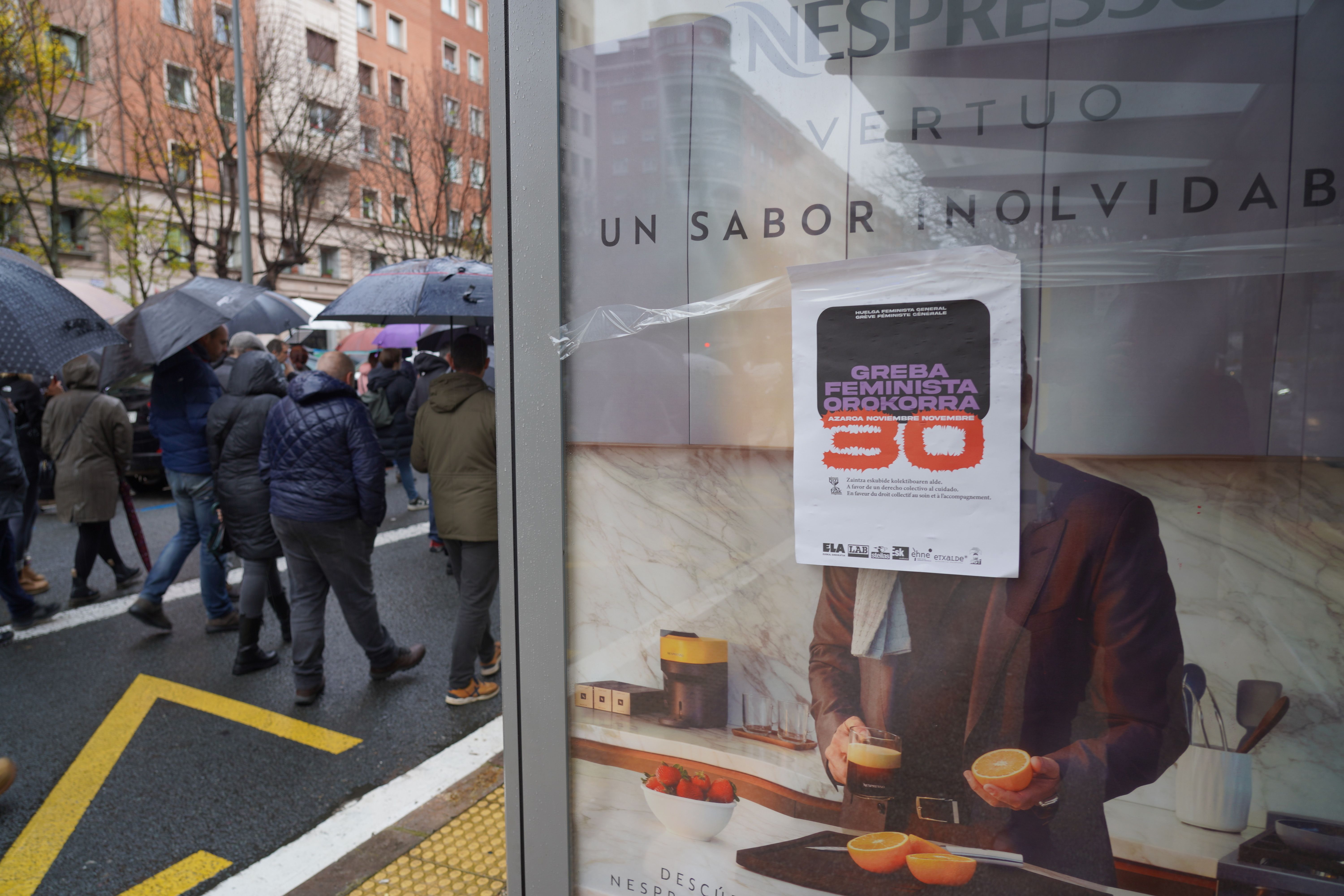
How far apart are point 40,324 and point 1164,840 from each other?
4.21 meters

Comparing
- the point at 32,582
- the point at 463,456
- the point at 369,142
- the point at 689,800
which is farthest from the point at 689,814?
the point at 369,142

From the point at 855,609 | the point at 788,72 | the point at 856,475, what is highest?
the point at 788,72

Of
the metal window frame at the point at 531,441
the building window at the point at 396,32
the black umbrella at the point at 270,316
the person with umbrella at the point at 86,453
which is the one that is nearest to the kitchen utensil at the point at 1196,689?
the metal window frame at the point at 531,441

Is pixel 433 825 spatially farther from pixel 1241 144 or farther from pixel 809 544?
pixel 1241 144

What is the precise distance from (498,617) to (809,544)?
5.05 metres

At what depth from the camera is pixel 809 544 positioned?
158 cm

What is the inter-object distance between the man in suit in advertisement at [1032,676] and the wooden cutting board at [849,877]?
0.04 m

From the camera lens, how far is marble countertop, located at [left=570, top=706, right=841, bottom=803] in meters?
1.64

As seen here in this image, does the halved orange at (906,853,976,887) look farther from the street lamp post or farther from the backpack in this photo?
the street lamp post

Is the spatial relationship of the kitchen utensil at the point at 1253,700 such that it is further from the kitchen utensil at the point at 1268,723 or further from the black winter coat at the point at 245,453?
the black winter coat at the point at 245,453

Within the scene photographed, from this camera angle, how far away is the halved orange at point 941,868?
1.54m

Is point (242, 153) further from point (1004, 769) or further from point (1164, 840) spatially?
point (1164, 840)

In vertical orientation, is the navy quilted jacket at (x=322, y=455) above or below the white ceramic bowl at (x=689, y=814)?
above

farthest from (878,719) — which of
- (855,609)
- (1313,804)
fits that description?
(1313,804)
